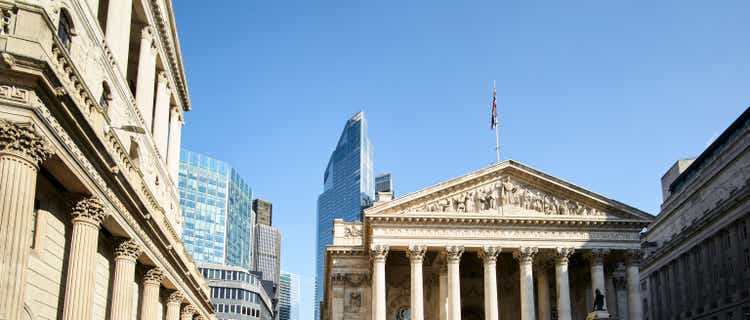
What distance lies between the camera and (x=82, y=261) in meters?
25.6

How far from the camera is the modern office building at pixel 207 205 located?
172m

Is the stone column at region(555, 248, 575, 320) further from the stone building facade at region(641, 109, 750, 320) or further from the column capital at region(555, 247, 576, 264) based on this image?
the stone building facade at region(641, 109, 750, 320)

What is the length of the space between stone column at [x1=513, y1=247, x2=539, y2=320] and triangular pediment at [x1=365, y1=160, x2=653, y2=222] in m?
2.69

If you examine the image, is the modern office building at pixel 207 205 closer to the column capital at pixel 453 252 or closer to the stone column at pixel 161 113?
the column capital at pixel 453 252

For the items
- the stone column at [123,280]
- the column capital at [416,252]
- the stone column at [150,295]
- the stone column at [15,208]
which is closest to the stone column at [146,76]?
the stone column at [150,295]

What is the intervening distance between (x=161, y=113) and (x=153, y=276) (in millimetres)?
10539

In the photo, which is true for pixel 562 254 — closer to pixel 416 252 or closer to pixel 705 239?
pixel 416 252

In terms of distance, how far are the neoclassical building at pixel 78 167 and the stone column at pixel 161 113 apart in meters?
0.51

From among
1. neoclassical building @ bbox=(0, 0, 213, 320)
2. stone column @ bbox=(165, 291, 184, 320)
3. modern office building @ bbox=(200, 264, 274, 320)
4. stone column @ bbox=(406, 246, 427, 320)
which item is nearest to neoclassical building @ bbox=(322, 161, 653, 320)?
stone column @ bbox=(406, 246, 427, 320)

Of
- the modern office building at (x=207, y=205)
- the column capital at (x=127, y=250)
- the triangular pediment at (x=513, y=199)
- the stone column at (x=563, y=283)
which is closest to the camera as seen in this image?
the column capital at (x=127, y=250)

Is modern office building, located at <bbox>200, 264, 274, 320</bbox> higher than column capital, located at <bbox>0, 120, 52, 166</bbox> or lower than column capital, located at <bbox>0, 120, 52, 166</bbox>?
higher

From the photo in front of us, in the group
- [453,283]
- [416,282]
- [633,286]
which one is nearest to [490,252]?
[453,283]

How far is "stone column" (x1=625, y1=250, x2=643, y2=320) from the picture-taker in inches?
2382

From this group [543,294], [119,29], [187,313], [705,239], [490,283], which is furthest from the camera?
[705,239]
